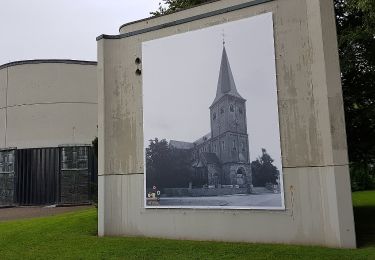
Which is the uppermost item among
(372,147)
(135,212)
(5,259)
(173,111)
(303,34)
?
(303,34)

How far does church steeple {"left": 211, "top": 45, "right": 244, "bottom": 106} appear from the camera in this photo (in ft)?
35.5

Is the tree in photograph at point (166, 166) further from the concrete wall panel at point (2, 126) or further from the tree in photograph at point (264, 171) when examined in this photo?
the concrete wall panel at point (2, 126)

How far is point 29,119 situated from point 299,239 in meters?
21.3

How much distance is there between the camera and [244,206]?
10.3 meters

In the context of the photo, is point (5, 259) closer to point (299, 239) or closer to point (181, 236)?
point (181, 236)

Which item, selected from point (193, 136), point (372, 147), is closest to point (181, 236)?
point (193, 136)

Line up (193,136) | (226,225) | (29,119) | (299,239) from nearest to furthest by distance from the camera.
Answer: (299,239) < (226,225) < (193,136) < (29,119)

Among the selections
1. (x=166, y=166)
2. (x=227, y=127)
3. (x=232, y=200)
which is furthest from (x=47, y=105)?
(x=232, y=200)

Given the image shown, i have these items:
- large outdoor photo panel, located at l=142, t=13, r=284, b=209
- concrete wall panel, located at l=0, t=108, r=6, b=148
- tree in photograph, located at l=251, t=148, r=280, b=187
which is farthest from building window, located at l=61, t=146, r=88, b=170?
tree in photograph, located at l=251, t=148, r=280, b=187

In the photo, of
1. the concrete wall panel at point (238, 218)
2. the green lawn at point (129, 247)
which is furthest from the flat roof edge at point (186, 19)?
the green lawn at point (129, 247)

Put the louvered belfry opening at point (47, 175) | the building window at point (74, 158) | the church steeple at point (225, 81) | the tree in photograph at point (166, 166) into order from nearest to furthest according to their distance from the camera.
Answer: the church steeple at point (225, 81)
the tree in photograph at point (166, 166)
the louvered belfry opening at point (47, 175)
the building window at point (74, 158)

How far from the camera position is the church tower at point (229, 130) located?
1046 cm

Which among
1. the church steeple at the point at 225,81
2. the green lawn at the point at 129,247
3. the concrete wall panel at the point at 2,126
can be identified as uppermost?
the concrete wall panel at the point at 2,126

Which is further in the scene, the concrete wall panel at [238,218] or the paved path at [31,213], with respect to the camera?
the paved path at [31,213]
